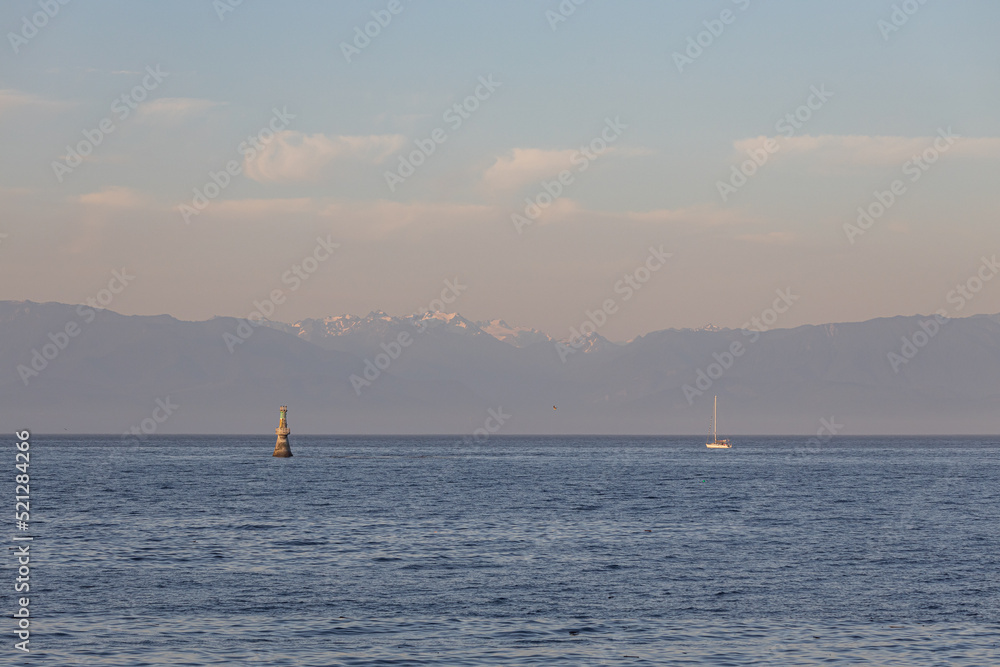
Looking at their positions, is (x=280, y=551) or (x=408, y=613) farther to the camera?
(x=280, y=551)

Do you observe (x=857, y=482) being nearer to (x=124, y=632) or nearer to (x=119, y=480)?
(x=119, y=480)

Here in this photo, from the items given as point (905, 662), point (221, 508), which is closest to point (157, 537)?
point (221, 508)

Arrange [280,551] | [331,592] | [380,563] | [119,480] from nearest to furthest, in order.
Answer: [331,592]
[380,563]
[280,551]
[119,480]

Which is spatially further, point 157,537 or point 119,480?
point 119,480

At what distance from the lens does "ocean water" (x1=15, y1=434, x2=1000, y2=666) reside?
32.7 m

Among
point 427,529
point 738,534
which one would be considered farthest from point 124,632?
point 738,534

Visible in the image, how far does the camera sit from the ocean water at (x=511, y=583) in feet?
107

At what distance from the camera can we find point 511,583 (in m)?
44.0

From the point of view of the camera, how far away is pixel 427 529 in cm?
6512

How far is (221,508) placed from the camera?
266 ft

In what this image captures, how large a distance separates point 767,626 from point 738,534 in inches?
1077

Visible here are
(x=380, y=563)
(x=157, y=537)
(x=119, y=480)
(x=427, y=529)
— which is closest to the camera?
(x=380, y=563)

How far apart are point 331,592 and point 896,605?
65.2 feet

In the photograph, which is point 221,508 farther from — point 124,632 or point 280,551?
point 124,632
